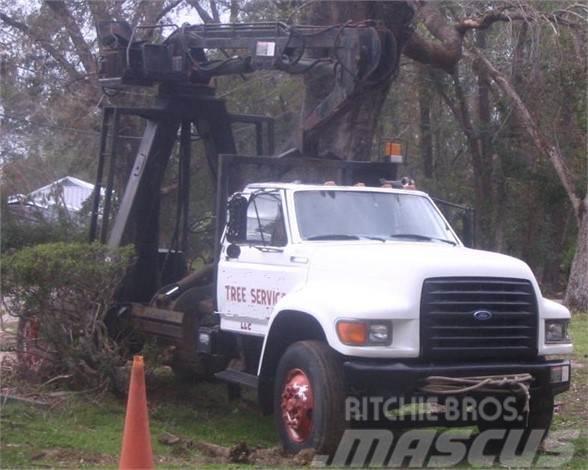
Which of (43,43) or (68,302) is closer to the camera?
(68,302)

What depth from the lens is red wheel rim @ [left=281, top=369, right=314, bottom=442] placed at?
28.6 feet

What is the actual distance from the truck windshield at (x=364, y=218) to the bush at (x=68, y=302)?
6.64 ft

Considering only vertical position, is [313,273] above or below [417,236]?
below

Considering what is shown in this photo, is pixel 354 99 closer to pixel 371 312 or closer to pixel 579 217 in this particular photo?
pixel 371 312

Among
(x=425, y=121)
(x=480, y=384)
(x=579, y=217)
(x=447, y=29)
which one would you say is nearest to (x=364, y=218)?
(x=480, y=384)

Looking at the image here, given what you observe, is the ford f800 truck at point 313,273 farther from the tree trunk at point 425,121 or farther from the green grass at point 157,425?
the tree trunk at point 425,121

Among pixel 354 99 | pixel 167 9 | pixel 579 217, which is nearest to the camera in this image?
pixel 354 99

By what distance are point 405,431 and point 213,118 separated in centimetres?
468

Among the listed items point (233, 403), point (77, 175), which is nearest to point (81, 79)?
point (77, 175)

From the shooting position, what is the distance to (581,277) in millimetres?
24219

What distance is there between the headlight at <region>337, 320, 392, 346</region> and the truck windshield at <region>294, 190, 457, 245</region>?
148cm

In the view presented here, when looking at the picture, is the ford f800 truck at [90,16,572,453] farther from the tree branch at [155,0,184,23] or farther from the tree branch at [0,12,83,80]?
the tree branch at [0,12,83,80]

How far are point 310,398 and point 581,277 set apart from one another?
16.7 m

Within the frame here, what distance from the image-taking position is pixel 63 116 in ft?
77.6
